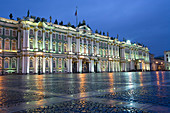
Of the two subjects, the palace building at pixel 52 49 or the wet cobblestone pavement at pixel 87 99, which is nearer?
the wet cobblestone pavement at pixel 87 99

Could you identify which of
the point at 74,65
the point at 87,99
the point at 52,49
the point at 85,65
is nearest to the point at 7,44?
the point at 52,49

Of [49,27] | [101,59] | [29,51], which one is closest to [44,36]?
[49,27]

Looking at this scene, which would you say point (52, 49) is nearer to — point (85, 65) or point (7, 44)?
point (7, 44)

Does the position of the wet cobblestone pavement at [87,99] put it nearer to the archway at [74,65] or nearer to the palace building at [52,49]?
the palace building at [52,49]

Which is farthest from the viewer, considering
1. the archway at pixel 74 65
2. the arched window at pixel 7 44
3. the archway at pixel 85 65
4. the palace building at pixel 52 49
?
the archway at pixel 85 65

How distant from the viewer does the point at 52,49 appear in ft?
168

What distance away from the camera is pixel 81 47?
59.3 metres

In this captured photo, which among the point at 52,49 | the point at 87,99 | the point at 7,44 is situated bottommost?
the point at 87,99

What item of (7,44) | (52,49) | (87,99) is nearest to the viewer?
(87,99)

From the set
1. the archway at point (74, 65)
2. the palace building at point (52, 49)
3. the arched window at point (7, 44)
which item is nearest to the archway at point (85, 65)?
the palace building at point (52, 49)

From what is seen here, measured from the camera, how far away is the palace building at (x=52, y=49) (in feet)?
146

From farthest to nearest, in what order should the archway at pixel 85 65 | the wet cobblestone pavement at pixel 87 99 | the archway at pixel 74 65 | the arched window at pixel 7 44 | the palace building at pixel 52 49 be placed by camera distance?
the archway at pixel 85 65 → the archway at pixel 74 65 → the arched window at pixel 7 44 → the palace building at pixel 52 49 → the wet cobblestone pavement at pixel 87 99

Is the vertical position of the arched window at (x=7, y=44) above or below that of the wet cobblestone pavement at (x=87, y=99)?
above

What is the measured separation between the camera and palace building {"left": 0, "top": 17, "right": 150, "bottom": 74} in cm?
4437
